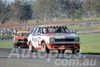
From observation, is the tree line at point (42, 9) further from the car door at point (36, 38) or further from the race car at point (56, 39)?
the race car at point (56, 39)

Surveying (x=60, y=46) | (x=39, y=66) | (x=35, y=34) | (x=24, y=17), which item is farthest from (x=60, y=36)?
(x=24, y=17)

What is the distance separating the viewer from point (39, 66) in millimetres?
9250

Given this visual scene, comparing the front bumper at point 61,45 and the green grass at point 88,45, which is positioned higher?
the front bumper at point 61,45

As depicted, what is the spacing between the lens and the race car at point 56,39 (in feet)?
45.4

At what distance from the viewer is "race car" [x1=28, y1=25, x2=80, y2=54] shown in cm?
1385

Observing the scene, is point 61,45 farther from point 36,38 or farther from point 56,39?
point 36,38

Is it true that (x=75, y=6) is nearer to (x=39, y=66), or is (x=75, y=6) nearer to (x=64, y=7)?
(x=64, y=7)

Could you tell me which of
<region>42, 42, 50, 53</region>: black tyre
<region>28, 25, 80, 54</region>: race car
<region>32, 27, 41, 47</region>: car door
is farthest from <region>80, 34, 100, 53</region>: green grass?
<region>42, 42, 50, 53</region>: black tyre

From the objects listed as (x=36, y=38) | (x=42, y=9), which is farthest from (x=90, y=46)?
(x=42, y=9)

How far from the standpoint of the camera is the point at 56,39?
14.0m

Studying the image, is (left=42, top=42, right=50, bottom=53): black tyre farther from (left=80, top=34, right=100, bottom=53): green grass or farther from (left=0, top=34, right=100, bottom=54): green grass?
(left=80, top=34, right=100, bottom=53): green grass

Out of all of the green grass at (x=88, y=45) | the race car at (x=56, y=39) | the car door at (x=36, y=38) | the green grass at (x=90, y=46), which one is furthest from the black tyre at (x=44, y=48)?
the green grass at (x=90, y=46)

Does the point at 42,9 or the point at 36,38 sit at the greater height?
the point at 42,9

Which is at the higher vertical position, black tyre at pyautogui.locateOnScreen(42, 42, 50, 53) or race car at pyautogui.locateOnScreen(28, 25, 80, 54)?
race car at pyautogui.locateOnScreen(28, 25, 80, 54)
